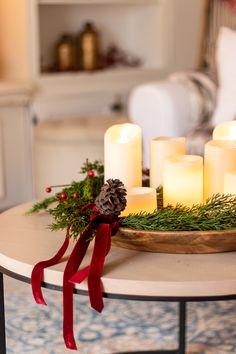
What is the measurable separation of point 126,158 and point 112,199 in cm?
15

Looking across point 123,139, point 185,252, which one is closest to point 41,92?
point 123,139

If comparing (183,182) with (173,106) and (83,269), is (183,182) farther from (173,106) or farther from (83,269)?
(173,106)

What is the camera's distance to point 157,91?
9.52 feet

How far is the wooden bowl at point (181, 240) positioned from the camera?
4.24 ft

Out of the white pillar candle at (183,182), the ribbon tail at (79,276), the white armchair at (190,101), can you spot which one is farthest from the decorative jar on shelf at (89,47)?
the ribbon tail at (79,276)

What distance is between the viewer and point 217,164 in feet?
4.68

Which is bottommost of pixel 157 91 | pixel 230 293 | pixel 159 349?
pixel 159 349

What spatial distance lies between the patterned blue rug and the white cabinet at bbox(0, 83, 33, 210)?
45.3 inches

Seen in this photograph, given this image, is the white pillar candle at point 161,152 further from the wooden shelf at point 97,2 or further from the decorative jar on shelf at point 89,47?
the decorative jar on shelf at point 89,47

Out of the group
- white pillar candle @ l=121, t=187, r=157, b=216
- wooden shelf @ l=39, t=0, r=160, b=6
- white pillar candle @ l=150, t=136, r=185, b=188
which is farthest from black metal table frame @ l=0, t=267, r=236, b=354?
wooden shelf @ l=39, t=0, r=160, b=6

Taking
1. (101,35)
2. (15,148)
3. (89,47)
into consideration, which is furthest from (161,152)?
(101,35)

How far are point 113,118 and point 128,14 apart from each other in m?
0.81

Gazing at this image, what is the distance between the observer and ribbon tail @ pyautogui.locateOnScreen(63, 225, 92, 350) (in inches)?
48.1

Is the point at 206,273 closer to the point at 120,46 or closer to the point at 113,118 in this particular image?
the point at 113,118
